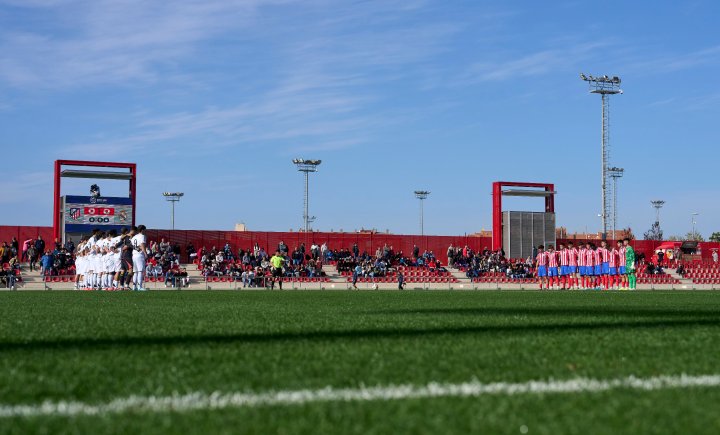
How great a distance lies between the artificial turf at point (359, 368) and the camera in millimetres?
3602

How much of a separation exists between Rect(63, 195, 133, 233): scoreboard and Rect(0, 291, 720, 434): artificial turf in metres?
36.5

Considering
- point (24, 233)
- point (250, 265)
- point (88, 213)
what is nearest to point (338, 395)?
point (250, 265)

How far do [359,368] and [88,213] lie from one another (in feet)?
138

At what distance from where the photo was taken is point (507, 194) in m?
57.1

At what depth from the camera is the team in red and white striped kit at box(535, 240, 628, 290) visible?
113 ft

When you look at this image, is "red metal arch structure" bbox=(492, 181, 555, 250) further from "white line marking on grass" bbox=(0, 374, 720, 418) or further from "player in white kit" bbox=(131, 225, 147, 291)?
"white line marking on grass" bbox=(0, 374, 720, 418)

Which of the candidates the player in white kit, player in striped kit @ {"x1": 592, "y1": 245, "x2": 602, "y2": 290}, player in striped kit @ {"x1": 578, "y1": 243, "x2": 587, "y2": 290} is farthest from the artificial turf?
player in striped kit @ {"x1": 578, "y1": 243, "x2": 587, "y2": 290}

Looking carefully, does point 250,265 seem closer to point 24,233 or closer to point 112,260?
point 24,233

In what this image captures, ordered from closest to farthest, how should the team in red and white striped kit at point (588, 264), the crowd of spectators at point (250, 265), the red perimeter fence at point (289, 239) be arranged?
the team in red and white striped kit at point (588, 264)
the crowd of spectators at point (250, 265)
the red perimeter fence at point (289, 239)

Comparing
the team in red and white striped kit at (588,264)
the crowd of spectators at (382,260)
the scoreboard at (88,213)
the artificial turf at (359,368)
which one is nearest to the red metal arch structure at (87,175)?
the scoreboard at (88,213)

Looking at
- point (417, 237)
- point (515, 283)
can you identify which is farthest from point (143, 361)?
point (417, 237)

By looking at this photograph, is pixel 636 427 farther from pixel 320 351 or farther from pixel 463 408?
pixel 320 351

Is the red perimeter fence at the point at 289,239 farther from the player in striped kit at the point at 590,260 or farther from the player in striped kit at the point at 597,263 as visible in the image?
the player in striped kit at the point at 597,263

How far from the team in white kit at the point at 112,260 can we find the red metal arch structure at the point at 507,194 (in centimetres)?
2951
